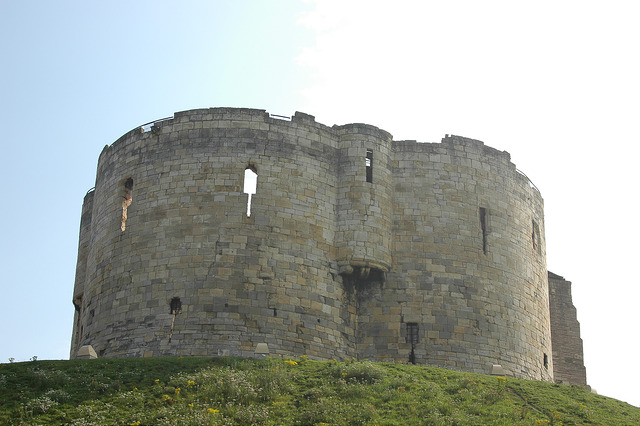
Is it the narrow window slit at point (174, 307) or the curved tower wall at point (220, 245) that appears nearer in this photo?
the curved tower wall at point (220, 245)

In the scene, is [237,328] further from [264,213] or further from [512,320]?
[512,320]

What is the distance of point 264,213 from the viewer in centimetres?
3186

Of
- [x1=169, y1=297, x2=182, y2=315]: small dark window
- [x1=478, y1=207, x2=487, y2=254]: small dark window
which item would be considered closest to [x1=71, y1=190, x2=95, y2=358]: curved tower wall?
[x1=169, y1=297, x2=182, y2=315]: small dark window

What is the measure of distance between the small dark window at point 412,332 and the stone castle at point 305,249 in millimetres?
45

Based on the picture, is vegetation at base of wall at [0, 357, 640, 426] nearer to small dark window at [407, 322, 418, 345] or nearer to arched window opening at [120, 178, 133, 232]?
small dark window at [407, 322, 418, 345]

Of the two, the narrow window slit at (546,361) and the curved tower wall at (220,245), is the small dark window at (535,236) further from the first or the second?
the curved tower wall at (220,245)

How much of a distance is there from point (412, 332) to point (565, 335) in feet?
33.5

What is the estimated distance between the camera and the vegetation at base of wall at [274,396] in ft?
75.7

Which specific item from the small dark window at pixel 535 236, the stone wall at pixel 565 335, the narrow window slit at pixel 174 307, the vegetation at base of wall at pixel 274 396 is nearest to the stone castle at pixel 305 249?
the narrow window slit at pixel 174 307

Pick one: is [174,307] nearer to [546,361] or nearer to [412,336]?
[412,336]

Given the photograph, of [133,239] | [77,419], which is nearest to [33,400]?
[77,419]

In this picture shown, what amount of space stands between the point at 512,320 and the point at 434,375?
6969mm

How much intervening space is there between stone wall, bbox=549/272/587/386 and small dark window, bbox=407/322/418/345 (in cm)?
929

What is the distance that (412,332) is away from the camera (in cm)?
3234
